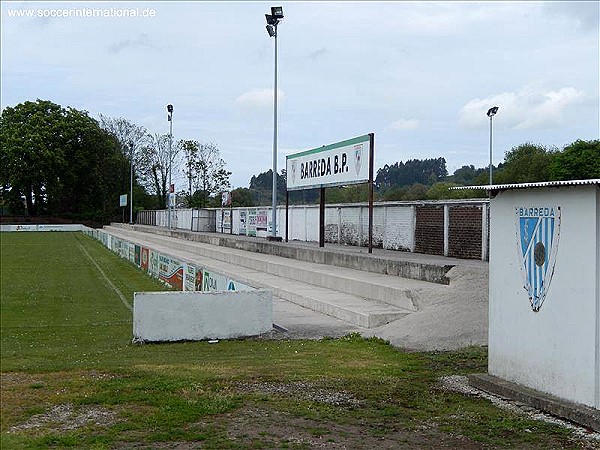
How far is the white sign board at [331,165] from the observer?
24438 mm

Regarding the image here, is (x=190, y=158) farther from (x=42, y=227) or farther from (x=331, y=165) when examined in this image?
(x=331, y=165)

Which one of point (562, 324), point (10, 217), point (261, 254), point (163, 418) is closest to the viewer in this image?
point (163, 418)

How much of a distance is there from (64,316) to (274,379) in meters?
10.7

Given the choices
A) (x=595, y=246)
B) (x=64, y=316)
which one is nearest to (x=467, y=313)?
(x=595, y=246)

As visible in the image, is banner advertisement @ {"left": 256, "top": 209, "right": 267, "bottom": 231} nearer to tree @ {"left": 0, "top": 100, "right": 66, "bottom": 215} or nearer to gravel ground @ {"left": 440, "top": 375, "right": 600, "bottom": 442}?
gravel ground @ {"left": 440, "top": 375, "right": 600, "bottom": 442}

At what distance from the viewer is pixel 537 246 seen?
823 centimetres

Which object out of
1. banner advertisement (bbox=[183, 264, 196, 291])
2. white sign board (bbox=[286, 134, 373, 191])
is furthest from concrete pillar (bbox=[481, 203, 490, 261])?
banner advertisement (bbox=[183, 264, 196, 291])

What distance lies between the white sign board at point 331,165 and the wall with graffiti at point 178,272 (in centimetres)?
592

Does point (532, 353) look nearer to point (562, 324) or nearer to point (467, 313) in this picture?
point (562, 324)

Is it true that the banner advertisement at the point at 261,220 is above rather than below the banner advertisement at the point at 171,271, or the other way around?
above

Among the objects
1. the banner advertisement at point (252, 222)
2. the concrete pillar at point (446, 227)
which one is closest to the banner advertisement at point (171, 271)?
the concrete pillar at point (446, 227)

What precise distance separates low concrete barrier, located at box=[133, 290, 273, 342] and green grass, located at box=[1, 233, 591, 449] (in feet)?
1.05

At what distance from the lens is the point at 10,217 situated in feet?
310

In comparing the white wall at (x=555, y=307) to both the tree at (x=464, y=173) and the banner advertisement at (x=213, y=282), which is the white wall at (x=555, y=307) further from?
the tree at (x=464, y=173)
